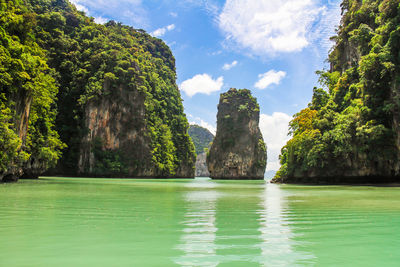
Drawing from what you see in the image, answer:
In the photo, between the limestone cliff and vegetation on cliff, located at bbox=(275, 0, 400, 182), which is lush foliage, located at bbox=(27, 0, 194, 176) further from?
the limestone cliff

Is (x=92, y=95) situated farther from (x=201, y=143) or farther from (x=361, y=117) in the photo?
(x=201, y=143)

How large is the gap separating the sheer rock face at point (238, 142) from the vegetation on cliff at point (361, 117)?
42.5 metres

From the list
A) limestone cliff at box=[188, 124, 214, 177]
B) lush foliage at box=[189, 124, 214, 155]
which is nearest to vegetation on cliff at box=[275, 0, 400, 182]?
limestone cliff at box=[188, 124, 214, 177]

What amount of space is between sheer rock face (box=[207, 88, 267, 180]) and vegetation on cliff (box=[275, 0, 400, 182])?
139ft

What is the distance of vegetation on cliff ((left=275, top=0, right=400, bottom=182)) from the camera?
1902cm

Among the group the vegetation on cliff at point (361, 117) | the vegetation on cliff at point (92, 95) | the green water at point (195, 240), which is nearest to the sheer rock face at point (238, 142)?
the vegetation on cliff at point (92, 95)

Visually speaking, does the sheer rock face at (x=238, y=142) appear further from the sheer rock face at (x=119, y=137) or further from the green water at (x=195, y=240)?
the green water at (x=195, y=240)

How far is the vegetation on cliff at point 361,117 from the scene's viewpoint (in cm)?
1902

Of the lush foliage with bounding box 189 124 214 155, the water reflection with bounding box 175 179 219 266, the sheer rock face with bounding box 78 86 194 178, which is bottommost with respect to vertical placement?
the water reflection with bounding box 175 179 219 266

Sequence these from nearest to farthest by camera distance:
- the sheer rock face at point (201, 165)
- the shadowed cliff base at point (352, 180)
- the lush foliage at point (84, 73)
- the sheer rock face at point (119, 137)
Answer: the shadowed cliff base at point (352, 180) → the sheer rock face at point (119, 137) → the lush foliage at point (84, 73) → the sheer rock face at point (201, 165)

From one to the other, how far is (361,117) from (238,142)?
178 ft

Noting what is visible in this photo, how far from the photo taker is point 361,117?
811 inches

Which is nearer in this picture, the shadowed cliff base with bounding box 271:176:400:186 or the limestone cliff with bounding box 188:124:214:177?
the shadowed cliff base with bounding box 271:176:400:186

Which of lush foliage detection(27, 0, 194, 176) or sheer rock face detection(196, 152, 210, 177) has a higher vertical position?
lush foliage detection(27, 0, 194, 176)
